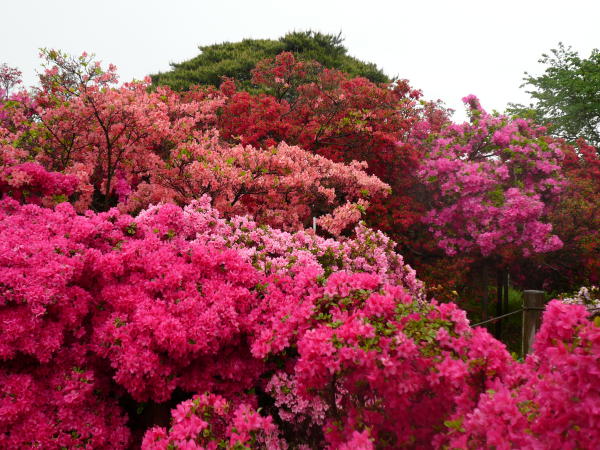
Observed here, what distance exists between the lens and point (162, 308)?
13.1ft

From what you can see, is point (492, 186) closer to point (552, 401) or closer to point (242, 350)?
point (242, 350)

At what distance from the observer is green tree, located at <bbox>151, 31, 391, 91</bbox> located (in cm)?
2372

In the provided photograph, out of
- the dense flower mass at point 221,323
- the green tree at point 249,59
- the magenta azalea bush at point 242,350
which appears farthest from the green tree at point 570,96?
the magenta azalea bush at point 242,350

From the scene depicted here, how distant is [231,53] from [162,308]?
24806mm

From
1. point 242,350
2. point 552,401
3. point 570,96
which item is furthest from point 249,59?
point 552,401

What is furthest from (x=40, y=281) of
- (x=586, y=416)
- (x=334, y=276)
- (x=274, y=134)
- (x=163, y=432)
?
(x=274, y=134)

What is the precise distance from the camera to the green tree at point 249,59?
2372cm

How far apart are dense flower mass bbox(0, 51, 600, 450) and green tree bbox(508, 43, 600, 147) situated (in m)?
13.9

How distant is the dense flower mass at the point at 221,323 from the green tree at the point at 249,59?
1512cm

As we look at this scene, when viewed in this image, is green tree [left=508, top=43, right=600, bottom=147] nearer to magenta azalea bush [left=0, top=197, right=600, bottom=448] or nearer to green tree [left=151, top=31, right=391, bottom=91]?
green tree [left=151, top=31, right=391, bottom=91]

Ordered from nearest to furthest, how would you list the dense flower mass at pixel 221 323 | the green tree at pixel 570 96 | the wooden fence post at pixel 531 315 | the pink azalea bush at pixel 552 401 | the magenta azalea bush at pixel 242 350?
the pink azalea bush at pixel 552 401 < the magenta azalea bush at pixel 242 350 < the dense flower mass at pixel 221 323 < the wooden fence post at pixel 531 315 < the green tree at pixel 570 96

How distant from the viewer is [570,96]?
20.2 metres

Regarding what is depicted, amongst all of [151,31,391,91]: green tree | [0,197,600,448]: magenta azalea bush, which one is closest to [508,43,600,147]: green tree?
[151,31,391,91]: green tree

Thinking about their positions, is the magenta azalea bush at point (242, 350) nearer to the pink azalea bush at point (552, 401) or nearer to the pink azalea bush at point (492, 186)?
the pink azalea bush at point (552, 401)
